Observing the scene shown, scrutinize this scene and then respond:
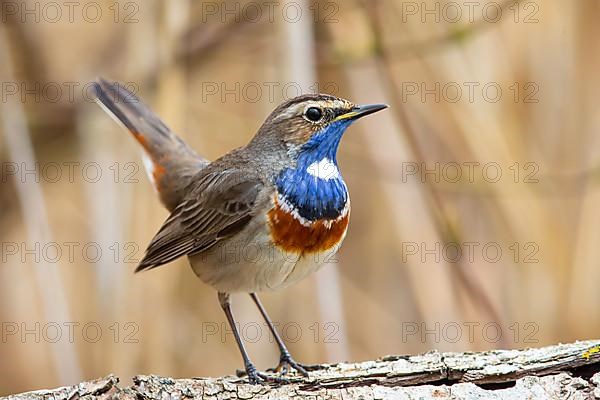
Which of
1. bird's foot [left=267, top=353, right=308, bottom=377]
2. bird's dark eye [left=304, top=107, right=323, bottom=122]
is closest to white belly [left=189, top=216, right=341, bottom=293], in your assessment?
bird's foot [left=267, top=353, right=308, bottom=377]

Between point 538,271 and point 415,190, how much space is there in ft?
3.32

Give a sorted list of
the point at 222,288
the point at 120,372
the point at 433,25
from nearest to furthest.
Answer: the point at 222,288, the point at 120,372, the point at 433,25

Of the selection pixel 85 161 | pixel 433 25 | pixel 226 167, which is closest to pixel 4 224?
pixel 85 161

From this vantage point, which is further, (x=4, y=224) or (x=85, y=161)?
(x=4, y=224)

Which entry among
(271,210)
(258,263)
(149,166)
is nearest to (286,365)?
(258,263)

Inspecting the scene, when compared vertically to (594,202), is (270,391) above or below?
below

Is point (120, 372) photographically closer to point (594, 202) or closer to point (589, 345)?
point (589, 345)

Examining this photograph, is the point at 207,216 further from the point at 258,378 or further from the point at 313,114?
the point at 258,378

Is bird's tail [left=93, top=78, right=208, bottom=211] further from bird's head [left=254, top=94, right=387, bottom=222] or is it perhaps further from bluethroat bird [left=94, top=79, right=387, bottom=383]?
bird's head [left=254, top=94, right=387, bottom=222]

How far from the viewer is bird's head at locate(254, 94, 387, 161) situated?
454 centimetres

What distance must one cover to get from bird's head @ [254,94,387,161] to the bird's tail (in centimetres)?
99

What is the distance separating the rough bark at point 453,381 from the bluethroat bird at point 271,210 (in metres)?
0.54

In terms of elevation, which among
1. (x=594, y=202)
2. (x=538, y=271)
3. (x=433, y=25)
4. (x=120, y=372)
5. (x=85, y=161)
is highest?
(x=433, y=25)

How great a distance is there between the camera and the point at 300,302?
644cm
